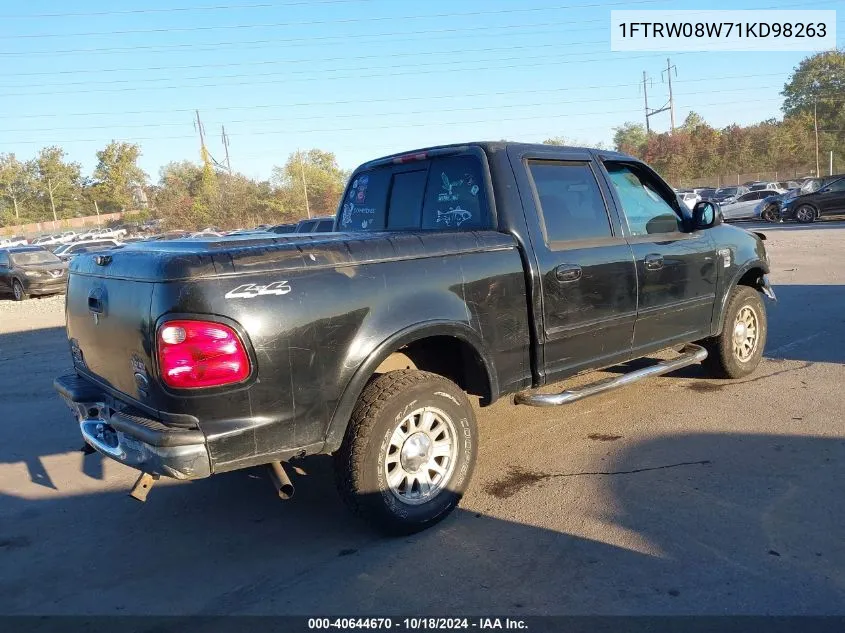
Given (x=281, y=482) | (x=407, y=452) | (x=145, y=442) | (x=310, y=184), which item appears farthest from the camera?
(x=310, y=184)

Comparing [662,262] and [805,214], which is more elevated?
[662,262]

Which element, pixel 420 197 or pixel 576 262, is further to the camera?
pixel 420 197

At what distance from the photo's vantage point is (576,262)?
4102mm

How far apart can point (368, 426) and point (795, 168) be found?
64857mm

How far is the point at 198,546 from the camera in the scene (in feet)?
11.5

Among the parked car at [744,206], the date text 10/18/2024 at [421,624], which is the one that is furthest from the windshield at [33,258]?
the parked car at [744,206]

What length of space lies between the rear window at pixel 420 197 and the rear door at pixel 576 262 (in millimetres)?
298

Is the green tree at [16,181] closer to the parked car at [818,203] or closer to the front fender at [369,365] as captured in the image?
the parked car at [818,203]

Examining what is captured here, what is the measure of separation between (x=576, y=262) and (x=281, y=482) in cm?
222

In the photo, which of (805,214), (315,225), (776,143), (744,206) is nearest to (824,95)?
(776,143)

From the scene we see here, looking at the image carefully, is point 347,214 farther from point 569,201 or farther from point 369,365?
point 369,365

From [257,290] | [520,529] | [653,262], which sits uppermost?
[257,290]

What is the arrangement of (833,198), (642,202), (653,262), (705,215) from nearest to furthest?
1. (653,262)
2. (642,202)
3. (705,215)
4. (833,198)

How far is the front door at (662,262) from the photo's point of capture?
464 cm
